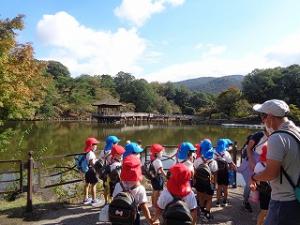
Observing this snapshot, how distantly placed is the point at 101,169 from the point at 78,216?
941 millimetres

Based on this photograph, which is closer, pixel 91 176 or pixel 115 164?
pixel 115 164

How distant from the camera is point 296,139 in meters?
2.99

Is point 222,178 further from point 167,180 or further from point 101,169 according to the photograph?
point 167,180

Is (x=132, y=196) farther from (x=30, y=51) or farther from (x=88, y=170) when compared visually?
(x=30, y=51)

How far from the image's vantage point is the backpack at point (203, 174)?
19.5 feet

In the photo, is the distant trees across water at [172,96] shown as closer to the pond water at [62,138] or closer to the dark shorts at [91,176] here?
the pond water at [62,138]

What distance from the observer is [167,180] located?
15.5 ft

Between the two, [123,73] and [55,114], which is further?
[123,73]

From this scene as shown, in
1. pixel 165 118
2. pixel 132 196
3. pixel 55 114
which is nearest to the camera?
pixel 132 196

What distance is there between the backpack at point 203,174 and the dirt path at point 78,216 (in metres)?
0.79

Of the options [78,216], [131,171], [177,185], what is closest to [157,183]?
[78,216]

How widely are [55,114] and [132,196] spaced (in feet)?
181

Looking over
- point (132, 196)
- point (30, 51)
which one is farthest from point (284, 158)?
point (30, 51)

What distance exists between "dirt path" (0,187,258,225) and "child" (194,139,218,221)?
0.95ft
